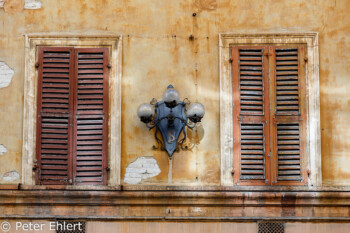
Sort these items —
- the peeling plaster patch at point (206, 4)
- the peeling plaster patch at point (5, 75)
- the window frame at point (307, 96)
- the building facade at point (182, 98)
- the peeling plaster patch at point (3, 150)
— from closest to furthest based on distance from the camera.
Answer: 1. the building facade at point (182, 98)
2. the window frame at point (307, 96)
3. the peeling plaster patch at point (3, 150)
4. the peeling plaster patch at point (5, 75)
5. the peeling plaster patch at point (206, 4)

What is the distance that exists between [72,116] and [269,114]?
2.94 m

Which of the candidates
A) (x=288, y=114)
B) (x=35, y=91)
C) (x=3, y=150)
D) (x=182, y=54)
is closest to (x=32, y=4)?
(x=35, y=91)

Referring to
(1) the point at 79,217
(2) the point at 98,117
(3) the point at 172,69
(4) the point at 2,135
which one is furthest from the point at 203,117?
(4) the point at 2,135

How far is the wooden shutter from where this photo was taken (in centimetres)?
1080

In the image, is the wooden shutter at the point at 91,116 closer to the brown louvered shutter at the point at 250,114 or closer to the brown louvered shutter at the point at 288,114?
the brown louvered shutter at the point at 250,114

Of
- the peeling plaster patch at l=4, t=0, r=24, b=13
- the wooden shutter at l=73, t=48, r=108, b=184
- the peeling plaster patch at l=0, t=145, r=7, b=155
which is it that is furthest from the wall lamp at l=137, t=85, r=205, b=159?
the peeling plaster patch at l=4, t=0, r=24, b=13

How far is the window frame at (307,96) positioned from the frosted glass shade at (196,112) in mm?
504

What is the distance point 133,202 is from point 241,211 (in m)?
1.57

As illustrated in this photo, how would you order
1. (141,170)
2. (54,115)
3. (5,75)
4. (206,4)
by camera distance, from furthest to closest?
(206,4) < (5,75) < (54,115) < (141,170)

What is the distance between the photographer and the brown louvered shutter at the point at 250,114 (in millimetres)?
10766

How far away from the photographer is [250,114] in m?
10.9

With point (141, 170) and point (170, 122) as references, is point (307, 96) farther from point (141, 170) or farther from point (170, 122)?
point (141, 170)

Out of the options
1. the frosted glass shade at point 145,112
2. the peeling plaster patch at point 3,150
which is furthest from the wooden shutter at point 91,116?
the peeling plaster patch at point 3,150

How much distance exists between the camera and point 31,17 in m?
11.2
